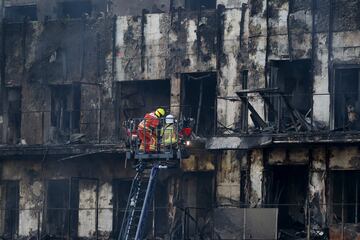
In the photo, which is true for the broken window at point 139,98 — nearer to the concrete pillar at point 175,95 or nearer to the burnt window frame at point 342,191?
the concrete pillar at point 175,95

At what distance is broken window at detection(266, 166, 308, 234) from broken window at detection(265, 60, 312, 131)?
156cm

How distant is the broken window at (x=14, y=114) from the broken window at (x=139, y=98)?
4114mm

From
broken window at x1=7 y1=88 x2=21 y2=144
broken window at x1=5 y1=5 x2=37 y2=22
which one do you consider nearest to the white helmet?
broken window at x1=7 y1=88 x2=21 y2=144

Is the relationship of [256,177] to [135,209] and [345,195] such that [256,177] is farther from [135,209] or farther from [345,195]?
[135,209]

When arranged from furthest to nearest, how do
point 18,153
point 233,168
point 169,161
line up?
point 18,153 → point 233,168 → point 169,161

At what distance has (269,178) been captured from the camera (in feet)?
133

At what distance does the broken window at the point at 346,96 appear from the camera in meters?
39.7

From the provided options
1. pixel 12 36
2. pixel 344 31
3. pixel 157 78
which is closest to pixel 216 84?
pixel 157 78

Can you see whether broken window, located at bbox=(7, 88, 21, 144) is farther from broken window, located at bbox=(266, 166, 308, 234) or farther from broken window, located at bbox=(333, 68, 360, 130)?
broken window, located at bbox=(333, 68, 360, 130)

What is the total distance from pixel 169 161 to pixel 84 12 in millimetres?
9719

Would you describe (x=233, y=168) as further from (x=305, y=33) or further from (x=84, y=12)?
(x=84, y=12)

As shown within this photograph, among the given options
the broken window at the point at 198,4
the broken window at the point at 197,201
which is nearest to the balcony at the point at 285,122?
the broken window at the point at 197,201

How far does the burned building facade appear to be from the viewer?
3975 centimetres

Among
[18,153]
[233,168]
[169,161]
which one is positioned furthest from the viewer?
[18,153]
